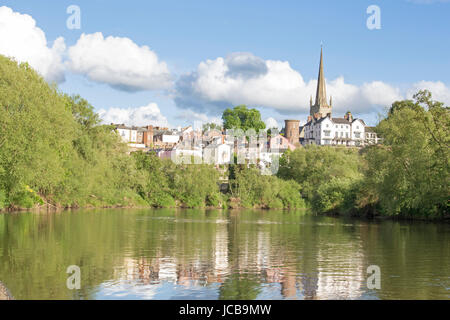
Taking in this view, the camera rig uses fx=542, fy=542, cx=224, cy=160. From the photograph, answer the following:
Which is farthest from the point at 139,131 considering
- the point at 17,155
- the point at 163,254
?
the point at 163,254

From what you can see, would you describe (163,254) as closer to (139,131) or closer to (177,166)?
(177,166)

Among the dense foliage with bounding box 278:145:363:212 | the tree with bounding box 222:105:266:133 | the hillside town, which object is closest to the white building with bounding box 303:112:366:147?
the hillside town

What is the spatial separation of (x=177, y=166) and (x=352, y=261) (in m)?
82.1

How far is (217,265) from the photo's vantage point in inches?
929

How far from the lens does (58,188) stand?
69.7m

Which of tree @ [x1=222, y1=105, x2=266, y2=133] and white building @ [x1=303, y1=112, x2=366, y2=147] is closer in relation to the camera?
tree @ [x1=222, y1=105, x2=266, y2=133]

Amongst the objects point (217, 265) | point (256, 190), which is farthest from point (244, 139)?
point (217, 265)

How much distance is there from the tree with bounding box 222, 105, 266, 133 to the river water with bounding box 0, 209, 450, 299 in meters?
146

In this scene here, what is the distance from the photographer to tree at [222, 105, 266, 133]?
184 m

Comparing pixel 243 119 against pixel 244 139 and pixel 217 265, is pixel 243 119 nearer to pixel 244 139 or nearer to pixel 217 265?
pixel 244 139

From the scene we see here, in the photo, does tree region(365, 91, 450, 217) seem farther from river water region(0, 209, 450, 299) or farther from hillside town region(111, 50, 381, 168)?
hillside town region(111, 50, 381, 168)

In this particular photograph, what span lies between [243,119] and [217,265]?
6564 inches

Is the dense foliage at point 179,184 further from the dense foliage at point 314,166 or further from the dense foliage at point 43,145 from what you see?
the dense foliage at point 43,145
